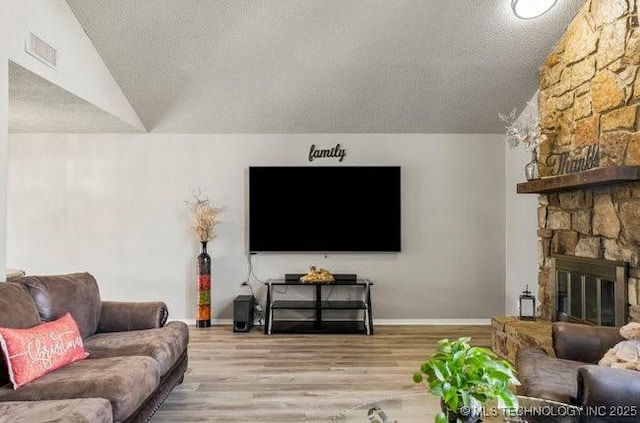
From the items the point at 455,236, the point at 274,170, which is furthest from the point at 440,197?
the point at 274,170

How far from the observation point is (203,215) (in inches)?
237

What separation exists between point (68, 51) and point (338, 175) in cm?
313

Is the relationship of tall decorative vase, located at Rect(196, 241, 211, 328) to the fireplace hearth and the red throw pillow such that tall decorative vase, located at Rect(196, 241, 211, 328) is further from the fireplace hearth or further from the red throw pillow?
the fireplace hearth

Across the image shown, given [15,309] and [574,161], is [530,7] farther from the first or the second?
[15,309]

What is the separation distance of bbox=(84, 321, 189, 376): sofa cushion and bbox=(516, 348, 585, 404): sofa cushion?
84.1 inches

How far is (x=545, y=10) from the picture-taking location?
439 cm

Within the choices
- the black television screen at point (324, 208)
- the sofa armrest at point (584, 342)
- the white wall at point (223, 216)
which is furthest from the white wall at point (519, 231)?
the sofa armrest at point (584, 342)

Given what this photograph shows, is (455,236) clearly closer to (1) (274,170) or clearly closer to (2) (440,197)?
(2) (440,197)

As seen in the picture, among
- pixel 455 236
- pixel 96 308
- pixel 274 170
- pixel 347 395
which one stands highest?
pixel 274 170

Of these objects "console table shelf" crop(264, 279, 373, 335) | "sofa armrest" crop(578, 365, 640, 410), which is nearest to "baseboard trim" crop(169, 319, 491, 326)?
"console table shelf" crop(264, 279, 373, 335)

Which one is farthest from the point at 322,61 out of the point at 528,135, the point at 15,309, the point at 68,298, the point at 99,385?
the point at 99,385

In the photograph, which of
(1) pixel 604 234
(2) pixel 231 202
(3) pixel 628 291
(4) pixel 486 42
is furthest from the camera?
(2) pixel 231 202

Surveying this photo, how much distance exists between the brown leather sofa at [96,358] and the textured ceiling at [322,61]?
2.25m

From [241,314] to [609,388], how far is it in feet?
13.6
